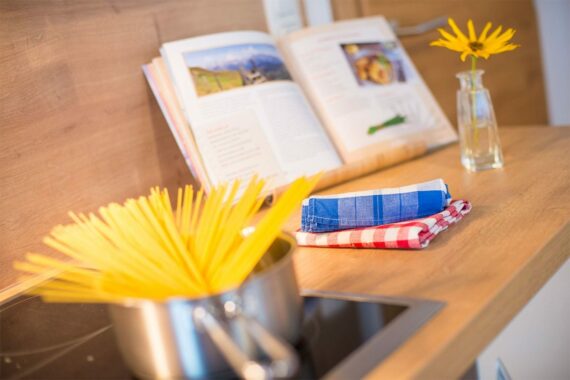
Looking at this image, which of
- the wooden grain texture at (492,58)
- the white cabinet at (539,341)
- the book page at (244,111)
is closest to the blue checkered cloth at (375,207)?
the white cabinet at (539,341)

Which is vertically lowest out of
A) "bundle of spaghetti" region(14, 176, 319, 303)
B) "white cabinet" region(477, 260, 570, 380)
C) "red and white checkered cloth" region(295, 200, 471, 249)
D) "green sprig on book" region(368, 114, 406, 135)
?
"white cabinet" region(477, 260, 570, 380)

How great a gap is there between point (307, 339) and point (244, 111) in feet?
2.10

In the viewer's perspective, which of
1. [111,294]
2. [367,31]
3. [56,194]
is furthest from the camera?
[367,31]

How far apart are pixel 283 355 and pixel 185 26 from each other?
972 millimetres

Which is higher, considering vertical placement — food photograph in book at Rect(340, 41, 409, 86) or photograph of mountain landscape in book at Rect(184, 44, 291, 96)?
photograph of mountain landscape in book at Rect(184, 44, 291, 96)

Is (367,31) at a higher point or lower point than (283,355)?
higher

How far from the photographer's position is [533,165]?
112 cm

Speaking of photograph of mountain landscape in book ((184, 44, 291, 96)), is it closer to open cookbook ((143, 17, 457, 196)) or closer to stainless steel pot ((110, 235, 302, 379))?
open cookbook ((143, 17, 457, 196))

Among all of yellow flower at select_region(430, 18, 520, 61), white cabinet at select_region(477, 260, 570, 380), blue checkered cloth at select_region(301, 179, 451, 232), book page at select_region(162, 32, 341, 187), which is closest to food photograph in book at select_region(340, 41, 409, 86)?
book page at select_region(162, 32, 341, 187)

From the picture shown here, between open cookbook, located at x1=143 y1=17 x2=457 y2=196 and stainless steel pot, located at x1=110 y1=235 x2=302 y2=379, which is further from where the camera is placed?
open cookbook, located at x1=143 y1=17 x2=457 y2=196

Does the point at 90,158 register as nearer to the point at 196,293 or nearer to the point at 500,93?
the point at 196,293

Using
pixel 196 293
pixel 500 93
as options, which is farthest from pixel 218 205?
pixel 500 93

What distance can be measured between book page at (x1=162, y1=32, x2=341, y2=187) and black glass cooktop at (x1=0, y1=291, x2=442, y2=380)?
1.35 ft

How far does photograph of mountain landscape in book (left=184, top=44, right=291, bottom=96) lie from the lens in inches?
46.7
